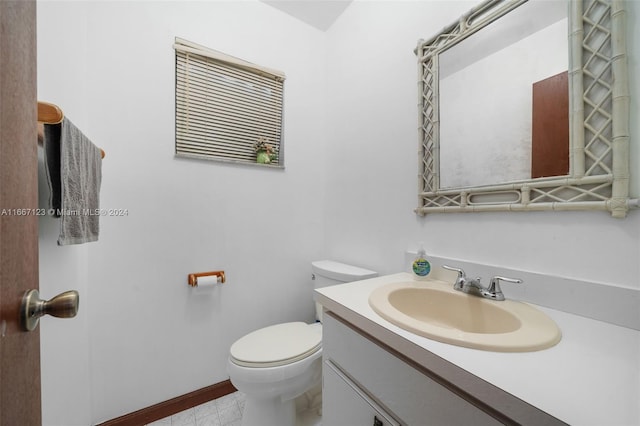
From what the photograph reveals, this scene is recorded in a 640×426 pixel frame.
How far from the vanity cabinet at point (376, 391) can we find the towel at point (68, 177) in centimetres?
85

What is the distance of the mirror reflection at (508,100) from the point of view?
0.75 m

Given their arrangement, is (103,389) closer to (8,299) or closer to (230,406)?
(230,406)

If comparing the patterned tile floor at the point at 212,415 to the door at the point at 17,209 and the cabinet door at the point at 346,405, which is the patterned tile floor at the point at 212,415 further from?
the door at the point at 17,209

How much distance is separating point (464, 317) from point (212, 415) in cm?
135

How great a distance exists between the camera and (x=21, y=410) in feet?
1.21

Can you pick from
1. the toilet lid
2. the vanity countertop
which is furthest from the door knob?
the toilet lid

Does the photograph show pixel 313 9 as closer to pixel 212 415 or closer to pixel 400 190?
pixel 400 190

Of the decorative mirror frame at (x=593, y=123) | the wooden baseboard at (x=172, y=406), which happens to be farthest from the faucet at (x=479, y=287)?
the wooden baseboard at (x=172, y=406)

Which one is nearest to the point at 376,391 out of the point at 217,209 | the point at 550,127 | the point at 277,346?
the point at 277,346

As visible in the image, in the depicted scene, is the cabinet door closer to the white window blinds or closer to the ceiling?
the white window blinds

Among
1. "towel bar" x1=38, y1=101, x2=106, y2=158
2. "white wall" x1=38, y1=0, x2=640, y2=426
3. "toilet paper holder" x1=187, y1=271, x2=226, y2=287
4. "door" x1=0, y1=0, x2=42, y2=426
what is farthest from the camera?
"toilet paper holder" x1=187, y1=271, x2=226, y2=287

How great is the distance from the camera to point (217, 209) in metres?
1.42

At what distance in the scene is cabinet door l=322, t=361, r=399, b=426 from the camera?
659 millimetres

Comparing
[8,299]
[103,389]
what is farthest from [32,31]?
[103,389]
